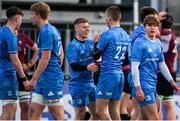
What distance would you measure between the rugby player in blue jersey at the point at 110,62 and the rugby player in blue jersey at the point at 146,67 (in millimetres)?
665

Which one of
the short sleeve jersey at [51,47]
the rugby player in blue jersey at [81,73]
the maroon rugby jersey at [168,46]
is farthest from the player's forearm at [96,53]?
the maroon rugby jersey at [168,46]

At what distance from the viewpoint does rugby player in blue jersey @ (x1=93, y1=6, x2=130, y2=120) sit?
9.83 meters

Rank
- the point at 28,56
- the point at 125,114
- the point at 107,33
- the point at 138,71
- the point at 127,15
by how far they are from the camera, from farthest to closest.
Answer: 1. the point at 127,15
2. the point at 28,56
3. the point at 125,114
4. the point at 107,33
5. the point at 138,71

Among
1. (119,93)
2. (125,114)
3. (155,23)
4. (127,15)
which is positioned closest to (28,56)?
(125,114)

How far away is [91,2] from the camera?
19.2m

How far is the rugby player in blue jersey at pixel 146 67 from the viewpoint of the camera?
8977mm

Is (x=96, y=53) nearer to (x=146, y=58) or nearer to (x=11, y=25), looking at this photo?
(x=146, y=58)

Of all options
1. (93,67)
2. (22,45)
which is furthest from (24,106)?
(93,67)

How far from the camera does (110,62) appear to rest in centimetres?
991

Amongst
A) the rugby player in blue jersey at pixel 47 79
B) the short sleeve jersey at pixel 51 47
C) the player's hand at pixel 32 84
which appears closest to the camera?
the player's hand at pixel 32 84

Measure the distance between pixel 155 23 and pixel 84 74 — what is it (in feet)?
5.45

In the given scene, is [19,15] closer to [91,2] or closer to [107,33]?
[107,33]

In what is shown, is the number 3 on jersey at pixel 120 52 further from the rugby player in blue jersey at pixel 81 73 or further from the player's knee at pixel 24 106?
the player's knee at pixel 24 106

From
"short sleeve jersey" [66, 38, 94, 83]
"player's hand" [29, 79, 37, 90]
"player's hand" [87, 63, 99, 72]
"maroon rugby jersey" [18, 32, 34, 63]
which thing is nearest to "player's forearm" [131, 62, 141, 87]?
"player's hand" [87, 63, 99, 72]
